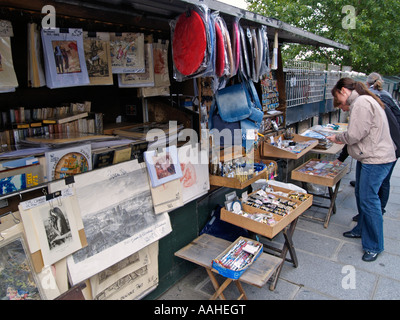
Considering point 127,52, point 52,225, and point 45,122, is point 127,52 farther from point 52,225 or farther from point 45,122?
point 52,225

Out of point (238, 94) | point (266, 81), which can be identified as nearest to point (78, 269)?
point (238, 94)

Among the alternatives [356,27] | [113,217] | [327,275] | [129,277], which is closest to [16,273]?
[113,217]

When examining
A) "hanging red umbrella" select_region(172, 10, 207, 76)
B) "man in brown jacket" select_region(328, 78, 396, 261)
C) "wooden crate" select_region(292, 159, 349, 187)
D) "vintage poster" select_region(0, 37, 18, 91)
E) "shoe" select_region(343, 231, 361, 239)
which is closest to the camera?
"vintage poster" select_region(0, 37, 18, 91)

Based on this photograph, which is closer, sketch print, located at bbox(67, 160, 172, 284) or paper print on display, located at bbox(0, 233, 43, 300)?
paper print on display, located at bbox(0, 233, 43, 300)

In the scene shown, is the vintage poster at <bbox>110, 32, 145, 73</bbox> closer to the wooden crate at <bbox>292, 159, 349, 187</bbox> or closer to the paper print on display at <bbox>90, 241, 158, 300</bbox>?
the paper print on display at <bbox>90, 241, 158, 300</bbox>

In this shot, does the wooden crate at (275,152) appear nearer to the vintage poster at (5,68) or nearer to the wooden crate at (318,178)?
the wooden crate at (318,178)

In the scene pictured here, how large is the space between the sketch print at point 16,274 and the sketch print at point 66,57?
1300 millimetres

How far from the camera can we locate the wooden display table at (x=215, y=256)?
2461 millimetres

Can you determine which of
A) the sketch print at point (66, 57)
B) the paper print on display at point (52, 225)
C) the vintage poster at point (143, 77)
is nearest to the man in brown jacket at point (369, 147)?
the vintage poster at point (143, 77)

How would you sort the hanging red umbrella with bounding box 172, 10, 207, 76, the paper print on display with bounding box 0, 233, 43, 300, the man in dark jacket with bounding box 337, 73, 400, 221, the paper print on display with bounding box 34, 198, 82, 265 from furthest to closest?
the man in dark jacket with bounding box 337, 73, 400, 221
the hanging red umbrella with bounding box 172, 10, 207, 76
the paper print on display with bounding box 34, 198, 82, 265
the paper print on display with bounding box 0, 233, 43, 300

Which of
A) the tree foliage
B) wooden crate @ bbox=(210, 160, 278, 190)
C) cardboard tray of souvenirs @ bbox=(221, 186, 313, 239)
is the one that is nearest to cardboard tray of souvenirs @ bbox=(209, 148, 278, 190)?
wooden crate @ bbox=(210, 160, 278, 190)

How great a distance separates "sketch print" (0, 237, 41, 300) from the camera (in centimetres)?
169

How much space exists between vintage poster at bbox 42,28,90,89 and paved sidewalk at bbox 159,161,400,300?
7.23 ft

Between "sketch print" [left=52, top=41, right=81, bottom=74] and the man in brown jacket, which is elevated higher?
"sketch print" [left=52, top=41, right=81, bottom=74]
